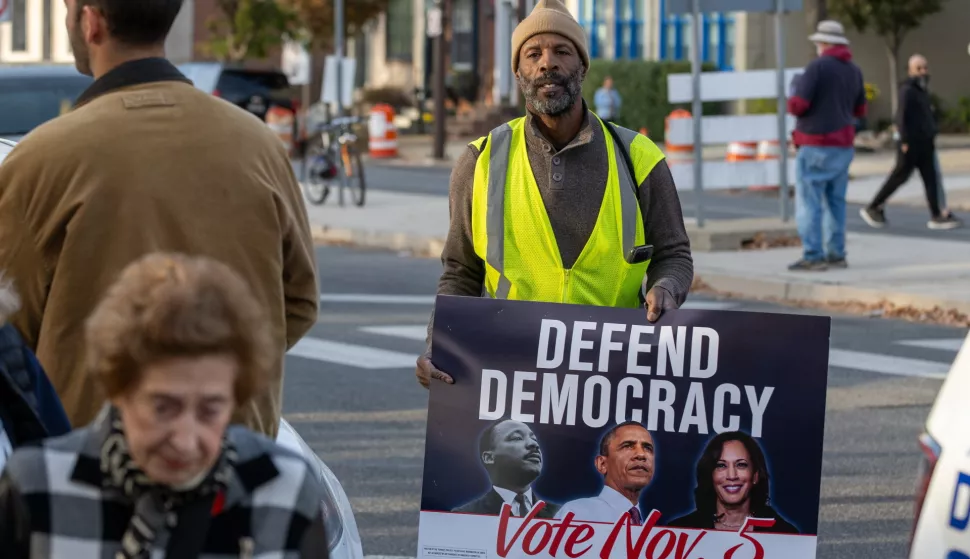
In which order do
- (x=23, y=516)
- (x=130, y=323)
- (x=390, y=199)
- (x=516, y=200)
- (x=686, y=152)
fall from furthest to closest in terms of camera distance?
(x=686, y=152) < (x=390, y=199) < (x=516, y=200) < (x=23, y=516) < (x=130, y=323)

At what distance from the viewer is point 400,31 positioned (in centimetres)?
6347

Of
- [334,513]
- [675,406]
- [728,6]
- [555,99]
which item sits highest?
[728,6]

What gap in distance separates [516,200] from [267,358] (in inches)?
83.1

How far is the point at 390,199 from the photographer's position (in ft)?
80.6

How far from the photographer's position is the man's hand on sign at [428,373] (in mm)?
4199

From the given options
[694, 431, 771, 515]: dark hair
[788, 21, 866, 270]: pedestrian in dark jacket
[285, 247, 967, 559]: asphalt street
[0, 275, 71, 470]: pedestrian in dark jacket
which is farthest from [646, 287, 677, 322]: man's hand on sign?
[788, 21, 866, 270]: pedestrian in dark jacket

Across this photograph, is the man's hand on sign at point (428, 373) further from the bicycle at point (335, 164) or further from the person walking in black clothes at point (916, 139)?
the bicycle at point (335, 164)

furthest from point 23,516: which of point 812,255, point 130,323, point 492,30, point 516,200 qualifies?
point 492,30

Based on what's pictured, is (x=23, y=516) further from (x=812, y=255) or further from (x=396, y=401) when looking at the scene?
(x=812, y=255)

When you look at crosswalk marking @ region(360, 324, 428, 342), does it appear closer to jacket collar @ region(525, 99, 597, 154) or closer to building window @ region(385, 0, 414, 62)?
jacket collar @ region(525, 99, 597, 154)

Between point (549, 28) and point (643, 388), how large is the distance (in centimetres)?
96

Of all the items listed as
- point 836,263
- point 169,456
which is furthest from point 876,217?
point 169,456

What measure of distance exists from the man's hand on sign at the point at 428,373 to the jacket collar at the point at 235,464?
69.1 inches

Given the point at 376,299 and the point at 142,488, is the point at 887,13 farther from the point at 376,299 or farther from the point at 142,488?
the point at 142,488
